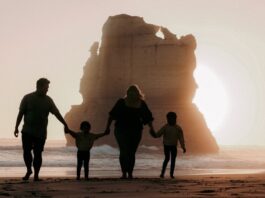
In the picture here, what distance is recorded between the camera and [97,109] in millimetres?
89688

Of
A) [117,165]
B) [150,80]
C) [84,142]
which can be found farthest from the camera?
[150,80]

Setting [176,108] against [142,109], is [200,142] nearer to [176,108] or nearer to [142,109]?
[176,108]

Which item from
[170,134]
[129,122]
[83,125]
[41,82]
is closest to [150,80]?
[170,134]

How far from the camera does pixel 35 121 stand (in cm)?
1104

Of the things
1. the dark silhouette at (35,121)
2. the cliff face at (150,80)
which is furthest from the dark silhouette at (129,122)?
the cliff face at (150,80)

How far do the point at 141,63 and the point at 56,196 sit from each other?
8367 centimetres

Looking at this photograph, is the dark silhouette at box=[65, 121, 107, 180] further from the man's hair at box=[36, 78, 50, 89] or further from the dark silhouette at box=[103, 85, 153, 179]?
the man's hair at box=[36, 78, 50, 89]

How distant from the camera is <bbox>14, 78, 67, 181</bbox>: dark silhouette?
10969 millimetres

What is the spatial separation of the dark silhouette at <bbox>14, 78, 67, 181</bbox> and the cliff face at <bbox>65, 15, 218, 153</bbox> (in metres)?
74.4

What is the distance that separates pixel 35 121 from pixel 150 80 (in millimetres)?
78804

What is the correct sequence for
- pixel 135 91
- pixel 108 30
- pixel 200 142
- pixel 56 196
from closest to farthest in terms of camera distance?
pixel 56 196 → pixel 135 91 → pixel 200 142 → pixel 108 30

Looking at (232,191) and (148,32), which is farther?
(148,32)

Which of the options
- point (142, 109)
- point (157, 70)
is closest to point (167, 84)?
point (157, 70)

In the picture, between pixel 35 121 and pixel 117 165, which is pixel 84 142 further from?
pixel 117 165
